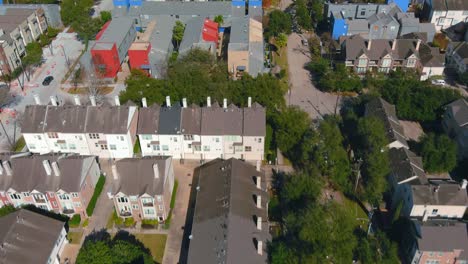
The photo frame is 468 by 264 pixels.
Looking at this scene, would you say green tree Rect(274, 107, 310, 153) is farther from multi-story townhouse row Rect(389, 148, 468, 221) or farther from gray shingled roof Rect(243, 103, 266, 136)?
multi-story townhouse row Rect(389, 148, 468, 221)

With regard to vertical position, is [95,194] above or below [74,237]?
above

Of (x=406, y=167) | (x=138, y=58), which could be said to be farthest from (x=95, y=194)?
(x=406, y=167)

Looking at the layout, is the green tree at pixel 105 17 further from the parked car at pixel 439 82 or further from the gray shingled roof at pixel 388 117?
the parked car at pixel 439 82

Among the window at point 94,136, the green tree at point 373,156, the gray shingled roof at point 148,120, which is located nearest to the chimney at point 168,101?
the gray shingled roof at point 148,120

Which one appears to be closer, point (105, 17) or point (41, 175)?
point (41, 175)

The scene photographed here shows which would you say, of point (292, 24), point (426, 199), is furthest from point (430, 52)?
point (426, 199)

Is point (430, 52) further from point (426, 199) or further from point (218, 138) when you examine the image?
A: point (218, 138)

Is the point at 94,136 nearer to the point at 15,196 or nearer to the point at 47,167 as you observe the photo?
the point at 47,167

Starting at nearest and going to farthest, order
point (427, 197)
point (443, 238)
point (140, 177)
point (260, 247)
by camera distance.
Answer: point (260, 247) → point (443, 238) → point (427, 197) → point (140, 177)

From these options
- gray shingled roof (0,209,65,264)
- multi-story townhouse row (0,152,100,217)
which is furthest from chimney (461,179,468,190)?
gray shingled roof (0,209,65,264)
